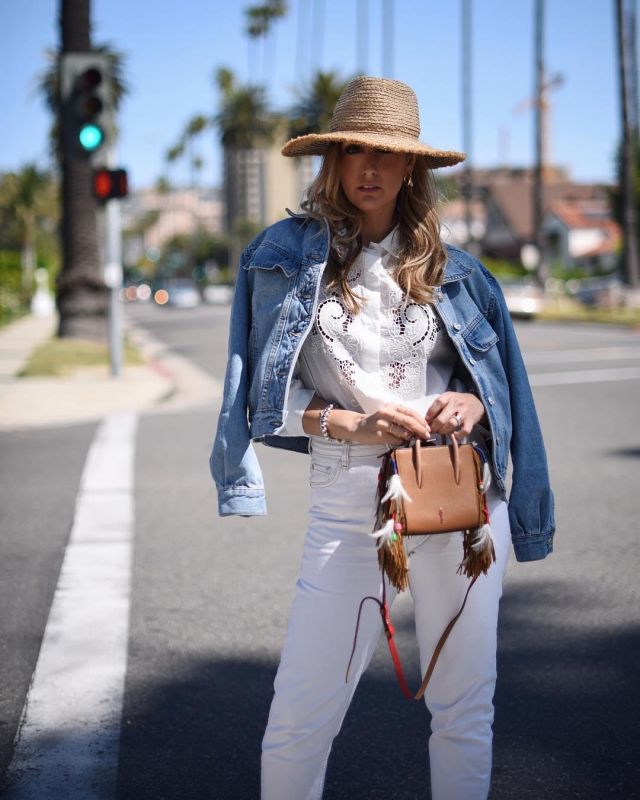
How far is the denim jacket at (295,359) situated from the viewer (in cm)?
246

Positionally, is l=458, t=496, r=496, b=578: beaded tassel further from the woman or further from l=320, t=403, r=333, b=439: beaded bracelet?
l=320, t=403, r=333, b=439: beaded bracelet

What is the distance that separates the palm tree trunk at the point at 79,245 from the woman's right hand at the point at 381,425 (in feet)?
52.3

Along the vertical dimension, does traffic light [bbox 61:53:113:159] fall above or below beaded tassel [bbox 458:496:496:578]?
above

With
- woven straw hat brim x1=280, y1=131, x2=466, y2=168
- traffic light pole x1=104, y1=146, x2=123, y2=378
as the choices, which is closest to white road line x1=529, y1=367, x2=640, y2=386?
traffic light pole x1=104, y1=146, x2=123, y2=378

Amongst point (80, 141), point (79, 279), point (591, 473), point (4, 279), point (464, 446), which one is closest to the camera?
point (464, 446)

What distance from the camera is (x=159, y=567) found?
214 inches

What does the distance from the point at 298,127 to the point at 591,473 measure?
5809cm

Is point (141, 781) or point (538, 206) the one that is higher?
point (538, 206)

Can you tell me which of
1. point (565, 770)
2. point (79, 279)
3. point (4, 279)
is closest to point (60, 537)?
point (565, 770)

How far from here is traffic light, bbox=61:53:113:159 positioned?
42.8 ft

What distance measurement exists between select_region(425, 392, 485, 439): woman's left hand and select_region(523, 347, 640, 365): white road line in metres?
14.1

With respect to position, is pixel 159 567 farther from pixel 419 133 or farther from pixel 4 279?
pixel 4 279

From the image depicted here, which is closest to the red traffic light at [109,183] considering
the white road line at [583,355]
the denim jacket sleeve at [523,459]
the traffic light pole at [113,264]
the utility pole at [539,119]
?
the traffic light pole at [113,264]

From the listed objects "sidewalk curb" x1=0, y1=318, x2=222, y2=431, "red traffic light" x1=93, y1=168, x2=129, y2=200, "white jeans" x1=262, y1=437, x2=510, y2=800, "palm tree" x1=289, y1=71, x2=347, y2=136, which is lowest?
"sidewalk curb" x1=0, y1=318, x2=222, y2=431
